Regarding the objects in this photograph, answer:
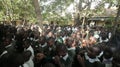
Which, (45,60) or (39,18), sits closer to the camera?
(45,60)

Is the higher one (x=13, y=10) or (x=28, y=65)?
(x=28, y=65)

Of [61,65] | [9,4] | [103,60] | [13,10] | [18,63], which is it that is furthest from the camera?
[13,10]

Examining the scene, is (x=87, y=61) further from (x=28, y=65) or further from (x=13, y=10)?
(x=13, y=10)

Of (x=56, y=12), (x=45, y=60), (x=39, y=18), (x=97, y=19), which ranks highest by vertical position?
(x=45, y=60)

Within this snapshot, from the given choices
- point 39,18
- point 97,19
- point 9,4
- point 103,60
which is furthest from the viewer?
point 97,19

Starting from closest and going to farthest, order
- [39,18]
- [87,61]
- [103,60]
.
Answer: [87,61] → [103,60] → [39,18]

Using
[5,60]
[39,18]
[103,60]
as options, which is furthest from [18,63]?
[39,18]

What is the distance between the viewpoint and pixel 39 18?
1291cm

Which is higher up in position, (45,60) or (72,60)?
(45,60)

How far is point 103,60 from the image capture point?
6.61 meters

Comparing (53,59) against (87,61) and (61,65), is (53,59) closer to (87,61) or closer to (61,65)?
(61,65)

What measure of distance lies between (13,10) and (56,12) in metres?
5.40

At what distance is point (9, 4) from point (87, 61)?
88.7 feet

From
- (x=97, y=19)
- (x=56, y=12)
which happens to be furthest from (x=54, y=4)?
(x=97, y=19)
